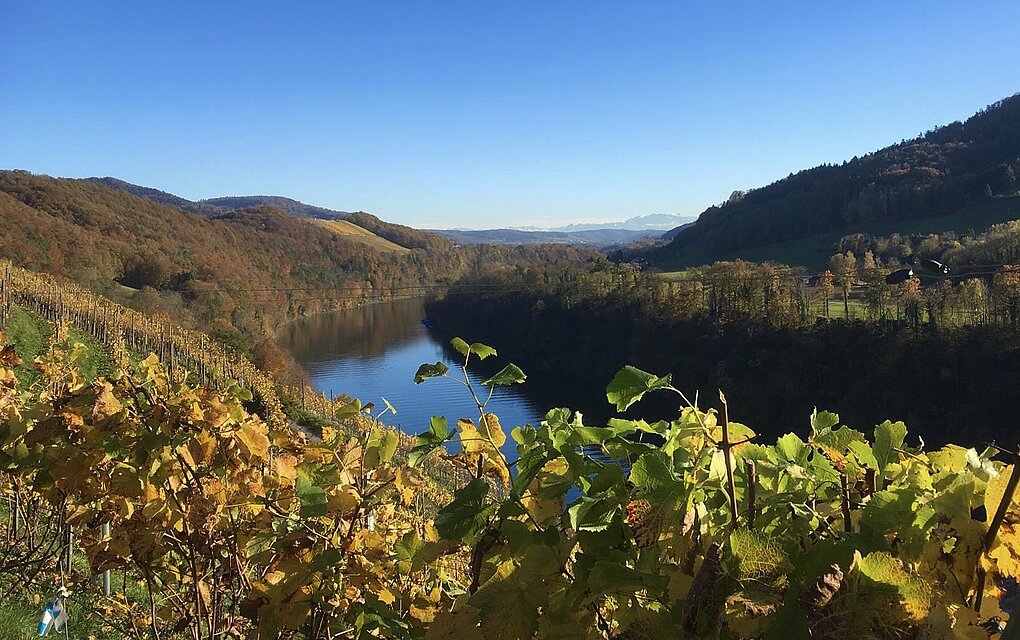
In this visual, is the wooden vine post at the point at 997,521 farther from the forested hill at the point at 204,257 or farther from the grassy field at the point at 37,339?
the forested hill at the point at 204,257

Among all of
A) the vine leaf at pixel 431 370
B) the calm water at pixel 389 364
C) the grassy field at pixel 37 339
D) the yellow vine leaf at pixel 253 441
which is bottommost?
the calm water at pixel 389 364

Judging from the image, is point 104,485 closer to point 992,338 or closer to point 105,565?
point 105,565

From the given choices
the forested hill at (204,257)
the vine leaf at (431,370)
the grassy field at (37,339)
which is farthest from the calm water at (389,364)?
the vine leaf at (431,370)

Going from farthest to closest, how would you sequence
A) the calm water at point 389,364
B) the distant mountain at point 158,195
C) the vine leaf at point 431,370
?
the distant mountain at point 158,195, the calm water at point 389,364, the vine leaf at point 431,370

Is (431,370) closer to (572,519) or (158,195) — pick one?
(572,519)

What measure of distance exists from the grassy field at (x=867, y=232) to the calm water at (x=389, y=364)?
29881 millimetres

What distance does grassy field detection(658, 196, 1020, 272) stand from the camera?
2194 inches

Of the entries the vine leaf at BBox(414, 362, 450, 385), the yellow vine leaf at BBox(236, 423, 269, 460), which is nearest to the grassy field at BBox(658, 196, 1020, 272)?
the yellow vine leaf at BBox(236, 423, 269, 460)

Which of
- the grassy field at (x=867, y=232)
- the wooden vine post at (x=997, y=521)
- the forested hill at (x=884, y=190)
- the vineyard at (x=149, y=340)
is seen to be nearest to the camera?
the wooden vine post at (x=997, y=521)

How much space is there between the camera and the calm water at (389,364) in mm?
37938

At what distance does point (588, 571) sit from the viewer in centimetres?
72

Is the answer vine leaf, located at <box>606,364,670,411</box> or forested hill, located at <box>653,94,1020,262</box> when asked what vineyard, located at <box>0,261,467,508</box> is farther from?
forested hill, located at <box>653,94,1020,262</box>

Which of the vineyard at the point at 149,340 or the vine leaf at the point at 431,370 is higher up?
the vine leaf at the point at 431,370

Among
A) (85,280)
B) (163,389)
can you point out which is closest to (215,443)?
(163,389)
